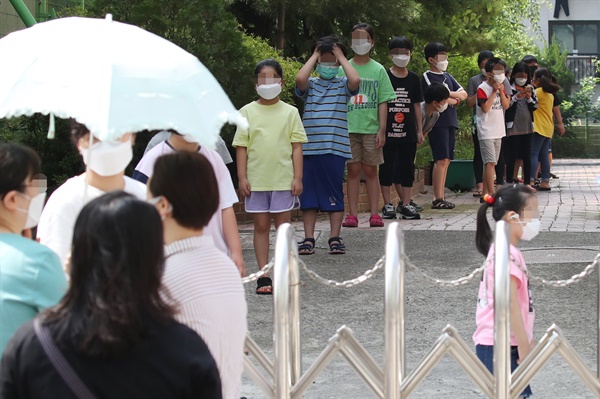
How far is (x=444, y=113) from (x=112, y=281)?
10038mm

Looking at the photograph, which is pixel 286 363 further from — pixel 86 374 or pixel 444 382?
pixel 86 374

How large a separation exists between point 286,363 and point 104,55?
5.01 feet

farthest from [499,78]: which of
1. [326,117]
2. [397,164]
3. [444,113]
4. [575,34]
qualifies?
[575,34]

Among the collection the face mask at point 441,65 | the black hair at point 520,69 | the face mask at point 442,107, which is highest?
the face mask at point 441,65

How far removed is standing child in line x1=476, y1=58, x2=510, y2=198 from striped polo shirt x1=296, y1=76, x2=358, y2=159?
4049 millimetres

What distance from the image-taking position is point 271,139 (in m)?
7.87

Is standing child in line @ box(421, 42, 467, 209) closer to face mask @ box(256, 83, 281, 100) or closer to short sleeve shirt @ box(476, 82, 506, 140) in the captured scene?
short sleeve shirt @ box(476, 82, 506, 140)

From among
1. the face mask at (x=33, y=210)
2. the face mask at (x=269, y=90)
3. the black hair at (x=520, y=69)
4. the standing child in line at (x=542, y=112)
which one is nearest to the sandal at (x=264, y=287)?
the face mask at (x=269, y=90)

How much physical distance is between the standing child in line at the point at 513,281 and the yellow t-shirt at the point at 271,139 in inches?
113

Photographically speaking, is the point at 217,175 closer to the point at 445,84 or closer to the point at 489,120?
the point at 445,84

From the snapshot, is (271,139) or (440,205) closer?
(271,139)

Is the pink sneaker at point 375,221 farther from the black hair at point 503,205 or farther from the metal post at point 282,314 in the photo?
the metal post at point 282,314

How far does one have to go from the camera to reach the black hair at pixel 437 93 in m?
11.7

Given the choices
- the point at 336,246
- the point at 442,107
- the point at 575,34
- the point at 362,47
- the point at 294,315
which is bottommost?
the point at 336,246
